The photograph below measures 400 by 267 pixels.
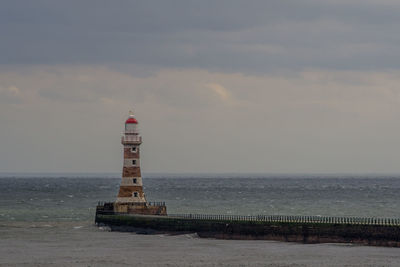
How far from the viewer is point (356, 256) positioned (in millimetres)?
53031

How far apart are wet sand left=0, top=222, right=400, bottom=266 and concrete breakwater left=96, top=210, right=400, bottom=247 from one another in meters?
1.12

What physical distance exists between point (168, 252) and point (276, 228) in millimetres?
10630

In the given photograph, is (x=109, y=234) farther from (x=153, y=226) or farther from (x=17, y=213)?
(x=17, y=213)

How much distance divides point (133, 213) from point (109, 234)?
6.73 meters

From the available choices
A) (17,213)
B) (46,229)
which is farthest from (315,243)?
(17,213)

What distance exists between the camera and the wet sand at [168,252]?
51.2m

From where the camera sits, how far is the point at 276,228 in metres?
64.2

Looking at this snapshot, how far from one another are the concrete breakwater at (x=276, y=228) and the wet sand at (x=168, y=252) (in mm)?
1115

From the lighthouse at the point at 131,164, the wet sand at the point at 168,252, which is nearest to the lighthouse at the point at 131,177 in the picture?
the lighthouse at the point at 131,164

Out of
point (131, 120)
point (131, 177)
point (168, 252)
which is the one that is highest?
point (131, 120)

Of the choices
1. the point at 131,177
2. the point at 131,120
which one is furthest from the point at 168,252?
the point at 131,120

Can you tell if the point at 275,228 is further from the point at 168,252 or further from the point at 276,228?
the point at 168,252

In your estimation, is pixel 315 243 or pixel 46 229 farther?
pixel 46 229

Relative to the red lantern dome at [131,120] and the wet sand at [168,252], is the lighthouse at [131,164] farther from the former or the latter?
the wet sand at [168,252]
